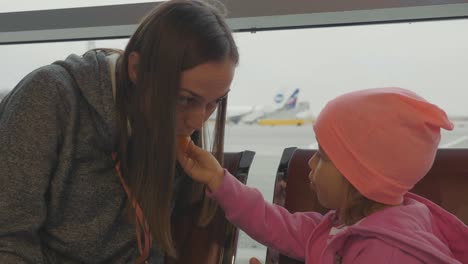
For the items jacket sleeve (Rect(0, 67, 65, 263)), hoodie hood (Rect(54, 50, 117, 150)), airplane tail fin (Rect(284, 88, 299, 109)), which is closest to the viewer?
jacket sleeve (Rect(0, 67, 65, 263))

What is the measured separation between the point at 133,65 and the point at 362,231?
687 millimetres

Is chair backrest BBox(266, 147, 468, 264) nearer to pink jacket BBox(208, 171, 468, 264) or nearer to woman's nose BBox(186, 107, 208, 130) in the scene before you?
→ pink jacket BBox(208, 171, 468, 264)

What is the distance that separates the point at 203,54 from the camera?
1.02 metres

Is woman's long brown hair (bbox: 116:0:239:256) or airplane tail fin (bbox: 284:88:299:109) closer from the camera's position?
woman's long brown hair (bbox: 116:0:239:256)

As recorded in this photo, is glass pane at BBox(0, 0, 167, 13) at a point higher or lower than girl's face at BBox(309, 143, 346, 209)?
higher

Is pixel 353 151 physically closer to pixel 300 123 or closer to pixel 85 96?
pixel 85 96

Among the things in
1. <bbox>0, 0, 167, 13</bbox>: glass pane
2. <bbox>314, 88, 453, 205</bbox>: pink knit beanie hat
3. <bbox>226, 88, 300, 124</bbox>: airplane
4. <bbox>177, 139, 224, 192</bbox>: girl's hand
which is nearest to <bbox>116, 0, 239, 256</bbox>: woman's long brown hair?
<bbox>177, 139, 224, 192</bbox>: girl's hand

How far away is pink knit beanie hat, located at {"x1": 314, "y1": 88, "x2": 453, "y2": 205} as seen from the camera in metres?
1.03

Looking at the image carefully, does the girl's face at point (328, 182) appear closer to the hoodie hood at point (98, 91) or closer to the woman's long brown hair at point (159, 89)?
the woman's long brown hair at point (159, 89)

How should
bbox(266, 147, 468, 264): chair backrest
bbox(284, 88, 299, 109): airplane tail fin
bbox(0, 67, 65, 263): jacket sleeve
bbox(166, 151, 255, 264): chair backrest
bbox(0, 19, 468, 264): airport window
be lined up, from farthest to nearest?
bbox(284, 88, 299, 109): airplane tail fin → bbox(0, 19, 468, 264): airport window → bbox(166, 151, 255, 264): chair backrest → bbox(266, 147, 468, 264): chair backrest → bbox(0, 67, 65, 263): jacket sleeve

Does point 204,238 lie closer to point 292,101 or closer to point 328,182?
point 328,182

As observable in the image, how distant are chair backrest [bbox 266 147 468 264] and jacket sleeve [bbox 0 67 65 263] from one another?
0.67 meters

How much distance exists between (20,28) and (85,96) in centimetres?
103

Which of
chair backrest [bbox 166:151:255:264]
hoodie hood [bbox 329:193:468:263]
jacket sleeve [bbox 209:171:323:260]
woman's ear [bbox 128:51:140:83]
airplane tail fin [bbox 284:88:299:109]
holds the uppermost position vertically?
woman's ear [bbox 128:51:140:83]
